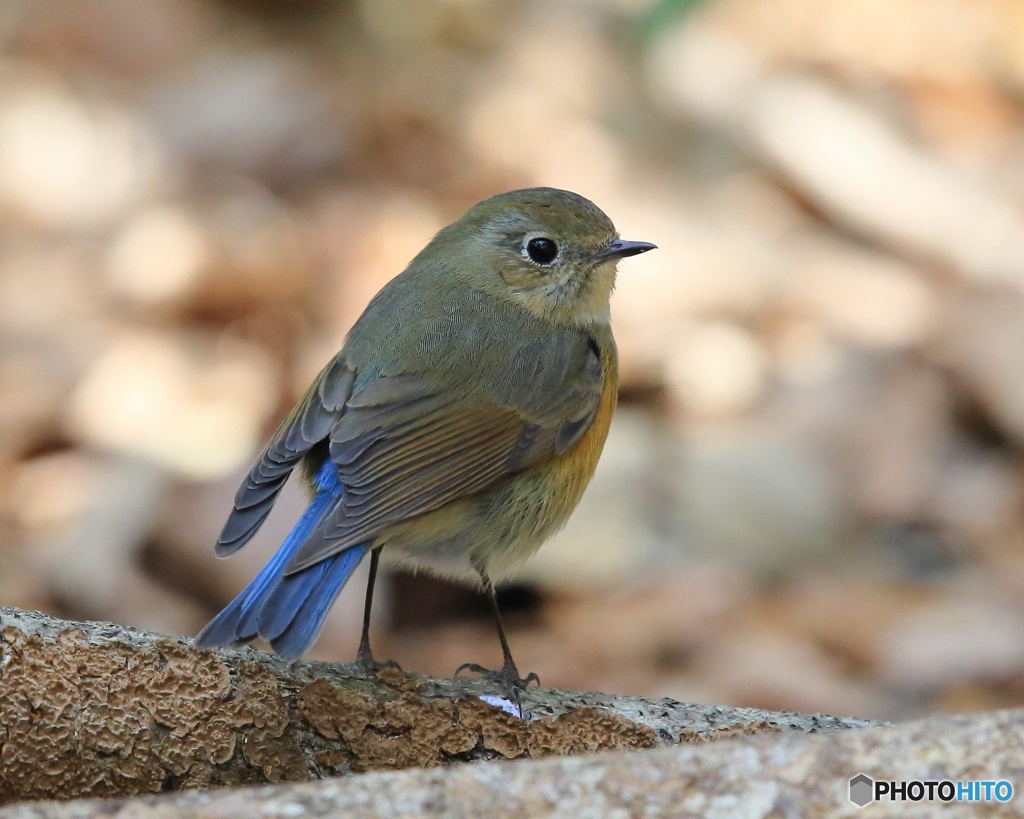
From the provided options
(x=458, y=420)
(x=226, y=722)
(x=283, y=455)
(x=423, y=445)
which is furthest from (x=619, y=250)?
(x=226, y=722)

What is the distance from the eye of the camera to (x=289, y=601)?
2859 millimetres

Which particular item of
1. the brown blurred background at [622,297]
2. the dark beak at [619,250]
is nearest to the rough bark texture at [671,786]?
the dark beak at [619,250]

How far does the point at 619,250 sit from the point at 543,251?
0.20 m

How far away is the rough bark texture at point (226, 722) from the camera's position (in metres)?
2.64

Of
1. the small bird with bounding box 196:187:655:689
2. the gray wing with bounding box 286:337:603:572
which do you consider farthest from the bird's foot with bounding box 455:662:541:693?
the gray wing with bounding box 286:337:603:572

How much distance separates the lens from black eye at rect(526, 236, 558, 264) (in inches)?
154

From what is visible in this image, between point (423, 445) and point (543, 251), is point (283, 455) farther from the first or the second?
point (543, 251)

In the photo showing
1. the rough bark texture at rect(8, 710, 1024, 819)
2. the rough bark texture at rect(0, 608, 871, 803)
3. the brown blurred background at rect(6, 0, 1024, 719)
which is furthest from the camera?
the brown blurred background at rect(6, 0, 1024, 719)

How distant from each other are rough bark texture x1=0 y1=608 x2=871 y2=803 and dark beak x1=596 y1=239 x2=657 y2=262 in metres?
1.31

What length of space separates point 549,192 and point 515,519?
98cm

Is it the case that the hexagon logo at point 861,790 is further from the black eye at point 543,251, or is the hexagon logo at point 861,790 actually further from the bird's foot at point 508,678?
the black eye at point 543,251

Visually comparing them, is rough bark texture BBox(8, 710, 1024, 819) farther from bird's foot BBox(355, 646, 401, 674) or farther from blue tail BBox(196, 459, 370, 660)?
bird's foot BBox(355, 646, 401, 674)

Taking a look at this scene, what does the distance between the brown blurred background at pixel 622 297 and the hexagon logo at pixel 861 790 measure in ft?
8.47

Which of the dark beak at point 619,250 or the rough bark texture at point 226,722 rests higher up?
the dark beak at point 619,250
